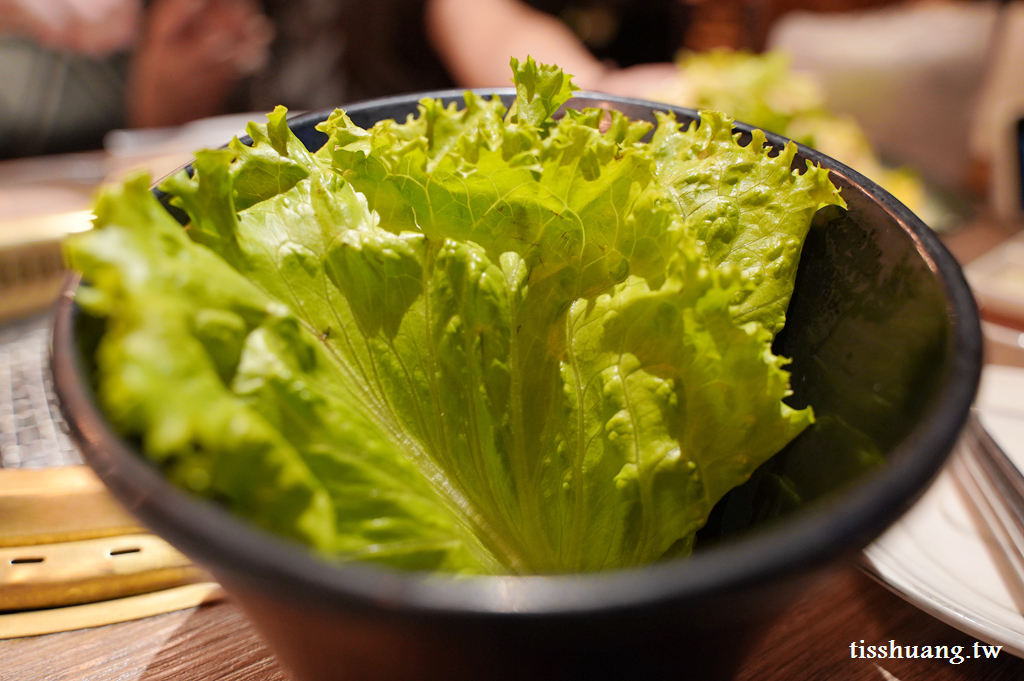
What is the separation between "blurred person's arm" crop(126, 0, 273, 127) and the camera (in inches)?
102

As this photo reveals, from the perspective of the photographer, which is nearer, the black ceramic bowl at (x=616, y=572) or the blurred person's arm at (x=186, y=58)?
the black ceramic bowl at (x=616, y=572)

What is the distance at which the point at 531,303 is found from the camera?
0.42 meters

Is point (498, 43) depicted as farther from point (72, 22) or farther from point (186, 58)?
point (72, 22)

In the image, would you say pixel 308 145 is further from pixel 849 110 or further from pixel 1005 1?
pixel 1005 1

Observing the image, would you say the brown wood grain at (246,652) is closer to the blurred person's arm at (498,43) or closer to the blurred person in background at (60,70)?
the blurred person's arm at (498,43)

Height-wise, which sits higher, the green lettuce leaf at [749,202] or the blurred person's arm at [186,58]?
the blurred person's arm at [186,58]

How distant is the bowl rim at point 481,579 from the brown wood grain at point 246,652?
0.25 m

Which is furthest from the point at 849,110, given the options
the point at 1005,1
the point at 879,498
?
the point at 879,498

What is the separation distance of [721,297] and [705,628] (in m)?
0.18

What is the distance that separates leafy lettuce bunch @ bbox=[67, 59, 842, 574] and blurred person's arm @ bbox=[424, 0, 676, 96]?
2.21 m

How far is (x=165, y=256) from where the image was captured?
0.87 feet

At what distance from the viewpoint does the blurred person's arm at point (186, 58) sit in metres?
2.60
